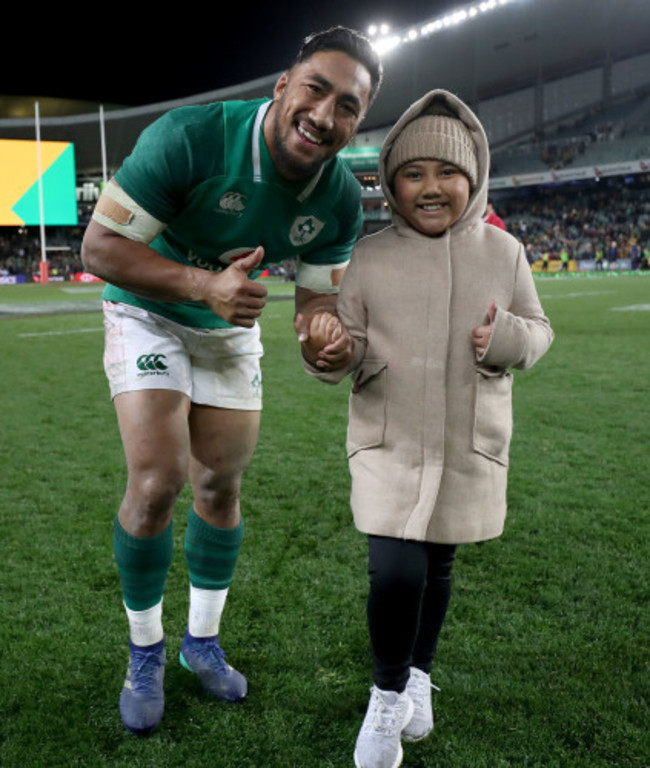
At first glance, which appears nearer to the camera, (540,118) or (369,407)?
(369,407)

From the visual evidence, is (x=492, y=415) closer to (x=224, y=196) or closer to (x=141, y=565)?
(x=224, y=196)

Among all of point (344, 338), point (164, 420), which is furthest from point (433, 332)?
point (164, 420)

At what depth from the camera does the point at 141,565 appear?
2.33 m

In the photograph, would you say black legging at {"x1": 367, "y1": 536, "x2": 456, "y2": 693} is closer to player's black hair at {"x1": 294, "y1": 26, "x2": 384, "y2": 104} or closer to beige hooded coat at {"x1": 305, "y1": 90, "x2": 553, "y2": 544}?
beige hooded coat at {"x1": 305, "y1": 90, "x2": 553, "y2": 544}

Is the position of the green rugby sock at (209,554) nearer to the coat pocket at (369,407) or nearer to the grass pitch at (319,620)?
the grass pitch at (319,620)

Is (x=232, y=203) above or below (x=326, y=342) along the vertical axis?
above

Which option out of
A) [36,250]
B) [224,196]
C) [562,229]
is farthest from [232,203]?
[36,250]

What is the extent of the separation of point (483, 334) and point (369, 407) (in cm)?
36

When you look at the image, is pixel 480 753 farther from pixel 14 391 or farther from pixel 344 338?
pixel 14 391

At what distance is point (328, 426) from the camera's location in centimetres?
614

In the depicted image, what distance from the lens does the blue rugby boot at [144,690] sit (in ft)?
7.25

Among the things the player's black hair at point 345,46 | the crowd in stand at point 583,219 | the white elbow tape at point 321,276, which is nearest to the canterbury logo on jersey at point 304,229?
the white elbow tape at point 321,276

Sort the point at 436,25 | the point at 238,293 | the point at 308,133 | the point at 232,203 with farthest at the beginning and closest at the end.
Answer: the point at 436,25 < the point at 232,203 < the point at 308,133 < the point at 238,293

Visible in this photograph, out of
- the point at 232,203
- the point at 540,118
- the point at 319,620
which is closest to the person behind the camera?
the point at 232,203
